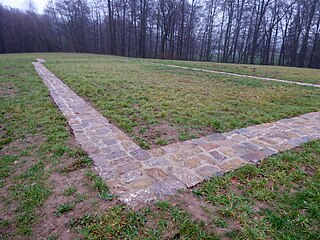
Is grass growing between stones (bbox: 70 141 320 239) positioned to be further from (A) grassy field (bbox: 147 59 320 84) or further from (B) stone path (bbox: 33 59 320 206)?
(A) grassy field (bbox: 147 59 320 84)

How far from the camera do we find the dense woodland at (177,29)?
24594mm

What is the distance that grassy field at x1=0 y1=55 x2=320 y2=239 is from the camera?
4.46 ft

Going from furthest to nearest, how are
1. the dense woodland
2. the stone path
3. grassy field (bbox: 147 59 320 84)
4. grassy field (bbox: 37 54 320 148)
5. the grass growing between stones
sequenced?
the dense woodland
grassy field (bbox: 147 59 320 84)
grassy field (bbox: 37 54 320 148)
the stone path
the grass growing between stones

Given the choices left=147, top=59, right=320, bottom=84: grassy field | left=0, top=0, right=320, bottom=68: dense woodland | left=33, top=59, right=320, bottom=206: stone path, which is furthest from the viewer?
left=0, top=0, right=320, bottom=68: dense woodland

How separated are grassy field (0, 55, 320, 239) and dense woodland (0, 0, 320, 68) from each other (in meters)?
26.2

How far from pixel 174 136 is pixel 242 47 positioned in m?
30.2

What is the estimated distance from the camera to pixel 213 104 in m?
4.46

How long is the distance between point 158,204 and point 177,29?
30.6 metres

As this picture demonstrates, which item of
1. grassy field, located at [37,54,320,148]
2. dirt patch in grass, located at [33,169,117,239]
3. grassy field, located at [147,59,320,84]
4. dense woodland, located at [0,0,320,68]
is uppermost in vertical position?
dense woodland, located at [0,0,320,68]

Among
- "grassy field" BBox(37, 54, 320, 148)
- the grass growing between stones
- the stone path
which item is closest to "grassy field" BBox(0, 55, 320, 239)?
the grass growing between stones

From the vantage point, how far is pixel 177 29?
28688mm

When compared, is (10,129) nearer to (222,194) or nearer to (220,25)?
(222,194)

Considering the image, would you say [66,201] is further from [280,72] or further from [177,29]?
[177,29]

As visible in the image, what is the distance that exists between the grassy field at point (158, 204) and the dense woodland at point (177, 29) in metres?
26.2
